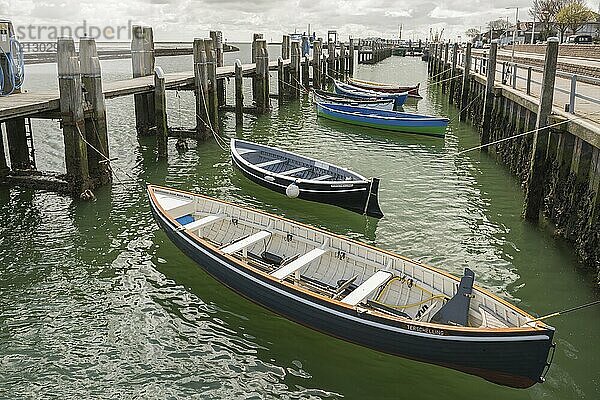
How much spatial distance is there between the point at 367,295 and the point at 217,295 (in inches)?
124

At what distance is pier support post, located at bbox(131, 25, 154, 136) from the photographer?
21516 millimetres

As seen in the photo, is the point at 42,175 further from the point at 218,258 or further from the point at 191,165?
the point at 218,258

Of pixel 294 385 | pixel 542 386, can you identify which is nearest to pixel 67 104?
pixel 294 385

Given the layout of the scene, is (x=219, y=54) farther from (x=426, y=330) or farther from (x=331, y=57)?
(x=426, y=330)

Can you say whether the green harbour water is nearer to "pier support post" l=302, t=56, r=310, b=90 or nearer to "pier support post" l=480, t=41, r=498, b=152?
"pier support post" l=480, t=41, r=498, b=152

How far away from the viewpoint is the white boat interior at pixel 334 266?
7.70 m

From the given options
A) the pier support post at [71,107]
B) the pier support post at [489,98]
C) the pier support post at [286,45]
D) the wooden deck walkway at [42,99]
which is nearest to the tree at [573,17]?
the pier support post at [286,45]

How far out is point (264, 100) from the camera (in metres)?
28.4

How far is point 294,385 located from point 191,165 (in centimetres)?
1197

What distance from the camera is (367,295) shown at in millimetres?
8055

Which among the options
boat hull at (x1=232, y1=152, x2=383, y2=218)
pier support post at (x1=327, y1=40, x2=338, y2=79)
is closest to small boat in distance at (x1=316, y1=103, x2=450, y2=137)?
boat hull at (x1=232, y1=152, x2=383, y2=218)

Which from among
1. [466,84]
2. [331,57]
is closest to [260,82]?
[466,84]

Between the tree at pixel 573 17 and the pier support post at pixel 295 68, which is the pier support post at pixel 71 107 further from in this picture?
the tree at pixel 573 17

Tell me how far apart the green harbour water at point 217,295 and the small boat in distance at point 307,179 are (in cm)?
49
